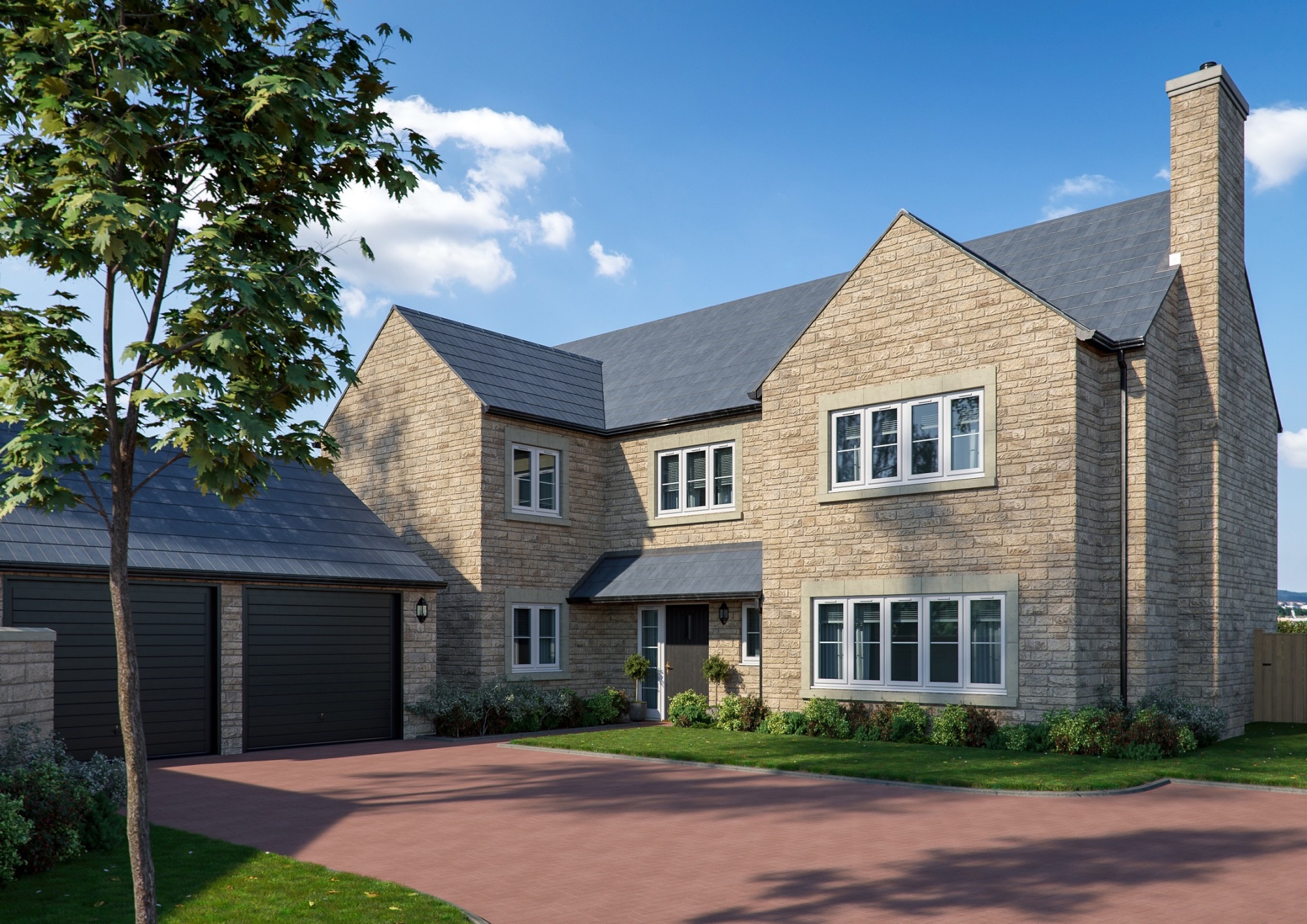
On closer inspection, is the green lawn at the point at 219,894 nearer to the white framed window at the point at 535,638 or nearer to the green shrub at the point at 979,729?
the green shrub at the point at 979,729

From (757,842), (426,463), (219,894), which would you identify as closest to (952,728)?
(757,842)

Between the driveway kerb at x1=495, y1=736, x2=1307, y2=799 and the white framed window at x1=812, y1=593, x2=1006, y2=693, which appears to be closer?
the driveway kerb at x1=495, y1=736, x2=1307, y2=799

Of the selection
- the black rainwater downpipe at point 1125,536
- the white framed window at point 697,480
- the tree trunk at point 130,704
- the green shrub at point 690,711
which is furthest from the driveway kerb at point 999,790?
the tree trunk at point 130,704

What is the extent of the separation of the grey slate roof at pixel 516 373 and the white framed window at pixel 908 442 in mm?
6946

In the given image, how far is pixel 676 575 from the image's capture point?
73.4 ft

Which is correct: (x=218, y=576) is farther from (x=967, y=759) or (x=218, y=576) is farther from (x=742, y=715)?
(x=967, y=759)

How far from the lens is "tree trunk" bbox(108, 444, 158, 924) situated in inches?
253

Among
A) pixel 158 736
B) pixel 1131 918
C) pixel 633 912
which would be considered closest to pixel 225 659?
pixel 158 736

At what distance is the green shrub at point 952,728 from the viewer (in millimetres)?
17000

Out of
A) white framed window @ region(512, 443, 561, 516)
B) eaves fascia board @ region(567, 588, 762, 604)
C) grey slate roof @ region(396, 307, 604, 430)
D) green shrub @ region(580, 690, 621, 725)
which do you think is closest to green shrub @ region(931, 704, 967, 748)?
eaves fascia board @ region(567, 588, 762, 604)

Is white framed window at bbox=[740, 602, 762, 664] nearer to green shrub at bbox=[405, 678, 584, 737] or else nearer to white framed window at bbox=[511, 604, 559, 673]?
green shrub at bbox=[405, 678, 584, 737]

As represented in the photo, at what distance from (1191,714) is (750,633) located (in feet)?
26.7

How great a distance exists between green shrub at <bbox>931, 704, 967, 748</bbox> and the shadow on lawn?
6.02 metres

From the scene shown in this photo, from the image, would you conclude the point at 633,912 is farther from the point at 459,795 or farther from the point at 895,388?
the point at 895,388
